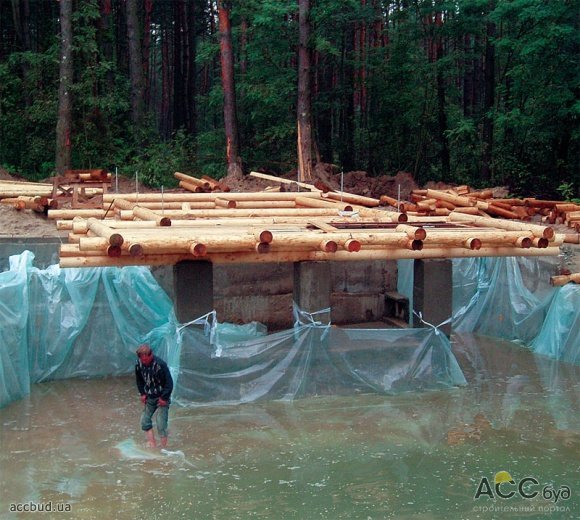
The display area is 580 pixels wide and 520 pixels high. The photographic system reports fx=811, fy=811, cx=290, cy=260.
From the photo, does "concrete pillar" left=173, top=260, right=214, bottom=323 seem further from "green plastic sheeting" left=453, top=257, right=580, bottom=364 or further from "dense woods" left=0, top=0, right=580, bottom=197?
"dense woods" left=0, top=0, right=580, bottom=197

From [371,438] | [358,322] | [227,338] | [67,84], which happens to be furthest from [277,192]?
[67,84]

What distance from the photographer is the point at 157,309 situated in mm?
12625

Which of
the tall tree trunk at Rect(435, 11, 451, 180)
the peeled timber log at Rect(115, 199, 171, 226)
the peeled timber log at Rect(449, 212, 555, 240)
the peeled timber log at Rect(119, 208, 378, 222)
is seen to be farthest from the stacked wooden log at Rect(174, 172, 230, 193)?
the tall tree trunk at Rect(435, 11, 451, 180)

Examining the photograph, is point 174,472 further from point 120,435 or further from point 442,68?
point 442,68

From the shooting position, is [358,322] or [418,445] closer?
[418,445]

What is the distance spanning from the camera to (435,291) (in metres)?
12.0

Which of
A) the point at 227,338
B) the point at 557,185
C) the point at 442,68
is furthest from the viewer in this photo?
the point at 442,68

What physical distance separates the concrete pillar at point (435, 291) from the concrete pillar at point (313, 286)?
61.0 inches

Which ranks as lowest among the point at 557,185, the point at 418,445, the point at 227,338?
the point at 418,445

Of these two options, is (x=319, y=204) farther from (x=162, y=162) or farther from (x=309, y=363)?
(x=162, y=162)

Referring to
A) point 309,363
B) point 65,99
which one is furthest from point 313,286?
point 65,99

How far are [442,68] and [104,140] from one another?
439 inches

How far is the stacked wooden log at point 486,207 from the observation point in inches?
635

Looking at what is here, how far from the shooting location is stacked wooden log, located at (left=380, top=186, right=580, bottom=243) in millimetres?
16133
